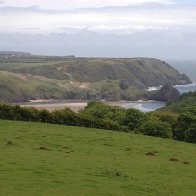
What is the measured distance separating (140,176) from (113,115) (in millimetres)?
41006

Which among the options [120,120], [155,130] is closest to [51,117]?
[120,120]

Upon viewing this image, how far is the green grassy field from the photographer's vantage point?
21438mm

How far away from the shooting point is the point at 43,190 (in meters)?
19.7

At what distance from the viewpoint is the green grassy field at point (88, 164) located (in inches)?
844

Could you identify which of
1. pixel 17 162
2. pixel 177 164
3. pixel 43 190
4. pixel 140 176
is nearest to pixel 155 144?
pixel 177 164

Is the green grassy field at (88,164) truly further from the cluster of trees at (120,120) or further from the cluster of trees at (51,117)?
the cluster of trees at (120,120)

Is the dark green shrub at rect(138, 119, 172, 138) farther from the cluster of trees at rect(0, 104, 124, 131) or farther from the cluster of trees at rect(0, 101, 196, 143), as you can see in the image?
the cluster of trees at rect(0, 104, 124, 131)

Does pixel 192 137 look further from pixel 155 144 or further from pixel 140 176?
pixel 140 176

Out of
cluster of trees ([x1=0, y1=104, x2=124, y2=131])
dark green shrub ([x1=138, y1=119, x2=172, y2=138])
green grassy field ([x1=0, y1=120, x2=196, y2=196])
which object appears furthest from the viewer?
dark green shrub ([x1=138, y1=119, x2=172, y2=138])

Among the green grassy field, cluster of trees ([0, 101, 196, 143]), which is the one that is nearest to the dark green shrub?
cluster of trees ([0, 101, 196, 143])

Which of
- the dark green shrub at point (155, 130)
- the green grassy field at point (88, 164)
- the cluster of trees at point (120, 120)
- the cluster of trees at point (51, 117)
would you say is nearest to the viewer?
the green grassy field at point (88, 164)

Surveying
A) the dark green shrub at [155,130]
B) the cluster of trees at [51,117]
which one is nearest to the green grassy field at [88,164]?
the cluster of trees at [51,117]

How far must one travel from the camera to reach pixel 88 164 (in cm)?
2850

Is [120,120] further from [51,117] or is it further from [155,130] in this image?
[51,117]
